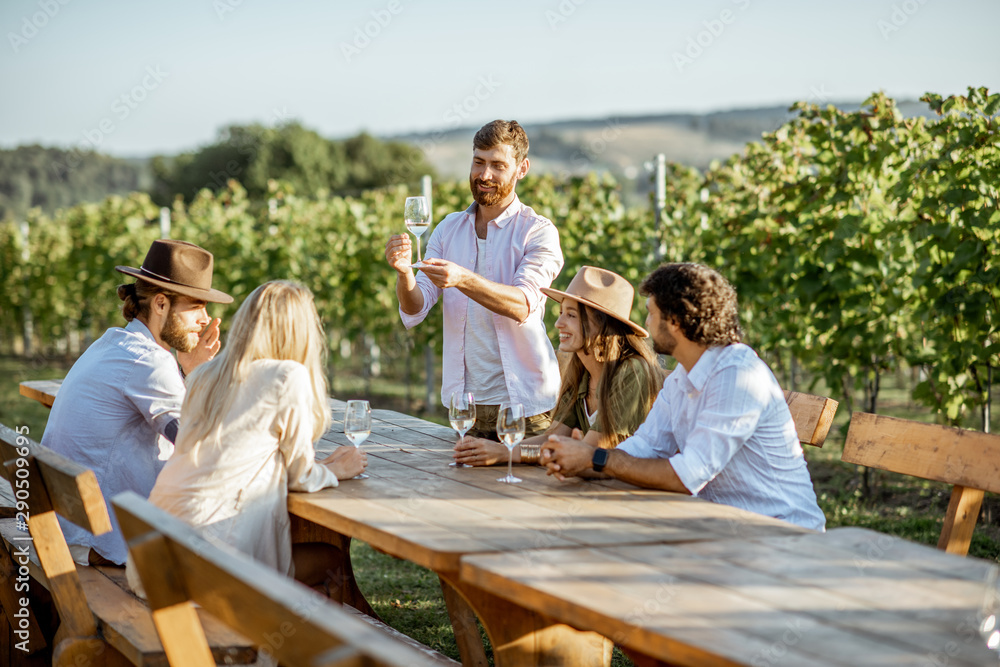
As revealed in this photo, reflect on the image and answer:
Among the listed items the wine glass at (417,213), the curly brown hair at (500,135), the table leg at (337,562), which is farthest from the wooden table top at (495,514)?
the curly brown hair at (500,135)

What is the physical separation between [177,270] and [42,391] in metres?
1.66

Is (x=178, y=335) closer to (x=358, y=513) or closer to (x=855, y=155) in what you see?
Answer: (x=358, y=513)

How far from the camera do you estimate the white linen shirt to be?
11.7ft

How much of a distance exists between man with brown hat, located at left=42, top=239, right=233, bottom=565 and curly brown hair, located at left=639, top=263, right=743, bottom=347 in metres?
1.70

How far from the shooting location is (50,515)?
2.59 meters

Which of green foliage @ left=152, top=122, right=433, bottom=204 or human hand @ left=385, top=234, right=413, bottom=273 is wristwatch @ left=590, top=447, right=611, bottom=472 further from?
green foliage @ left=152, top=122, right=433, bottom=204

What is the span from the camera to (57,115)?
7914 mm

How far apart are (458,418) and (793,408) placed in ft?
4.39

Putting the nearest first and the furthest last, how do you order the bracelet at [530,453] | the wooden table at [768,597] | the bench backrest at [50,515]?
the wooden table at [768,597]
the bench backrest at [50,515]
the bracelet at [530,453]

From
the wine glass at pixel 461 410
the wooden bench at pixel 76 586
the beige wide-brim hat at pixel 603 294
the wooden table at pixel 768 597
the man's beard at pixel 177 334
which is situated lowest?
the wooden bench at pixel 76 586

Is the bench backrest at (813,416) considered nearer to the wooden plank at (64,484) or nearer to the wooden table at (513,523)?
the wooden table at (513,523)

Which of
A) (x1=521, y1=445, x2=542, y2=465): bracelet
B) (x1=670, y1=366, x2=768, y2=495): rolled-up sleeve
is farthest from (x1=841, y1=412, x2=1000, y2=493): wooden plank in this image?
(x1=521, y1=445, x2=542, y2=465): bracelet

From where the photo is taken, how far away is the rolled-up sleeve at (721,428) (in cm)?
254

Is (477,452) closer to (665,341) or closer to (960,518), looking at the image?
(665,341)
